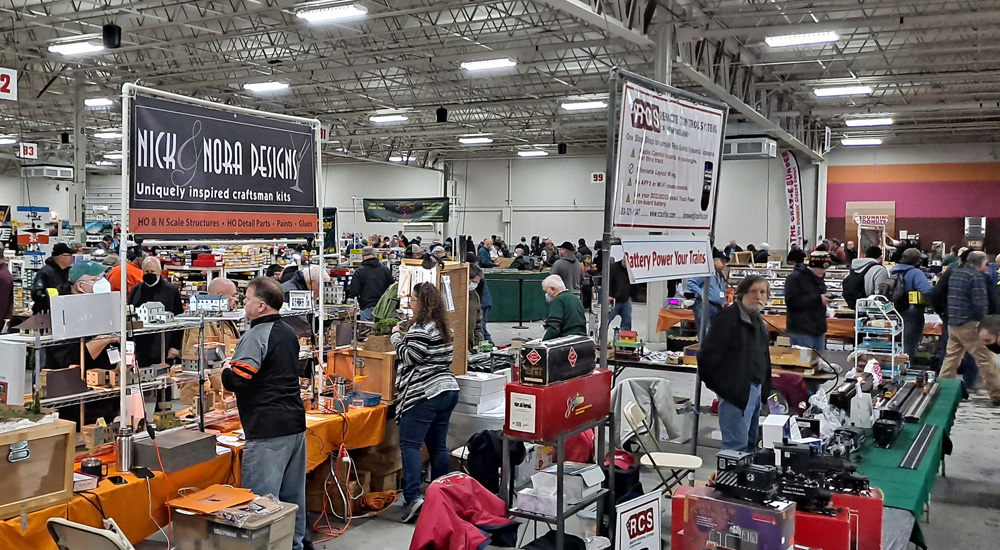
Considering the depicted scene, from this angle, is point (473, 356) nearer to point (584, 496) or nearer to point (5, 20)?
point (584, 496)

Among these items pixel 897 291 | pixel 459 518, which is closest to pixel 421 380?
pixel 459 518

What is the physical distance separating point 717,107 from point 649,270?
1151mm

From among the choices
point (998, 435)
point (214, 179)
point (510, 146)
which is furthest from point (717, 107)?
point (510, 146)

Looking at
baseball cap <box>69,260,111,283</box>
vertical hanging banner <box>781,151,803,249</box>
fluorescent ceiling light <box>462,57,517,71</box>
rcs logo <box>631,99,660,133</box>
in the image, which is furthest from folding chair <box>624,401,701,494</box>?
vertical hanging banner <box>781,151,803,249</box>

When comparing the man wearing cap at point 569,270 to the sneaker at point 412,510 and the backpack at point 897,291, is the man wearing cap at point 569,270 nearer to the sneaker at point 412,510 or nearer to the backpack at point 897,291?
the backpack at point 897,291

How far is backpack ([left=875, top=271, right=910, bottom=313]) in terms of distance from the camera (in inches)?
338

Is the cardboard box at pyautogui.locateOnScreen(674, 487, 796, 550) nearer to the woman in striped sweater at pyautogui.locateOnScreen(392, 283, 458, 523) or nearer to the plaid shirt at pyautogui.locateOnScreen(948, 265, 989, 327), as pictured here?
the woman in striped sweater at pyautogui.locateOnScreen(392, 283, 458, 523)

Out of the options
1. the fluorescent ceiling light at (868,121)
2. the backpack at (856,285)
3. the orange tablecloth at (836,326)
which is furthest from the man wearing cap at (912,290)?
the fluorescent ceiling light at (868,121)

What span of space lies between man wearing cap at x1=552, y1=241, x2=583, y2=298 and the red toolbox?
777 centimetres

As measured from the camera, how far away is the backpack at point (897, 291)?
8578mm

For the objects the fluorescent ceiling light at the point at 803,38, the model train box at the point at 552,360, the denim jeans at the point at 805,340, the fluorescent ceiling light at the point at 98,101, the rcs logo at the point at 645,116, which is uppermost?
the fluorescent ceiling light at the point at 98,101

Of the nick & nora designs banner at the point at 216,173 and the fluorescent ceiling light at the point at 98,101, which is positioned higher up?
the fluorescent ceiling light at the point at 98,101

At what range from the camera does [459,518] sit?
11.3 feet

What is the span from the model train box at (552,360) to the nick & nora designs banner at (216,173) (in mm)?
1663
